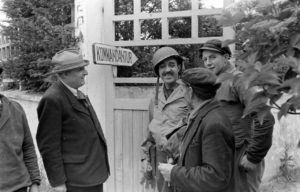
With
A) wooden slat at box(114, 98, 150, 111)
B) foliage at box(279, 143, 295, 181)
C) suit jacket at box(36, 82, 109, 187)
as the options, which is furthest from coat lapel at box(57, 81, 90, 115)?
foliage at box(279, 143, 295, 181)

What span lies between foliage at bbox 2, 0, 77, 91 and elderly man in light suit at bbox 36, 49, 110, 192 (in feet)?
6.39

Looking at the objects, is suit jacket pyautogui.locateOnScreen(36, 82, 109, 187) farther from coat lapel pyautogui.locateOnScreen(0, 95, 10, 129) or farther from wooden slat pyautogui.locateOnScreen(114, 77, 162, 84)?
wooden slat pyautogui.locateOnScreen(114, 77, 162, 84)

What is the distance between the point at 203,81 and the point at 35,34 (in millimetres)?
4071

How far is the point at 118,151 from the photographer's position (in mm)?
4191

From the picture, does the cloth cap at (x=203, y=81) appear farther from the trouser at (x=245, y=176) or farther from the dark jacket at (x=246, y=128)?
the trouser at (x=245, y=176)

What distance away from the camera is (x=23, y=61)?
5.95 meters

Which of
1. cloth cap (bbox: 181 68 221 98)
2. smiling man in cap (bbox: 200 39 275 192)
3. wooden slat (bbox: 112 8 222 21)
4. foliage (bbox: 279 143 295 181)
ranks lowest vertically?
foliage (bbox: 279 143 295 181)

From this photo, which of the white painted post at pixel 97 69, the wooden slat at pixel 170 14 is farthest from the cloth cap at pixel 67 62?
the wooden slat at pixel 170 14

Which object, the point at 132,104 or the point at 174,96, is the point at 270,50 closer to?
the point at 174,96

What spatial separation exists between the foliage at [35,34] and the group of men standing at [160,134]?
209cm

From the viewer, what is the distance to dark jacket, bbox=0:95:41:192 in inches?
100

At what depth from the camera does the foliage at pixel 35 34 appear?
17.1ft

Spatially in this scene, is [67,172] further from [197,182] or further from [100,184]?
[197,182]

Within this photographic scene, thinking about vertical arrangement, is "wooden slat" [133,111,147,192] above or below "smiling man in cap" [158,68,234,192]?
below
